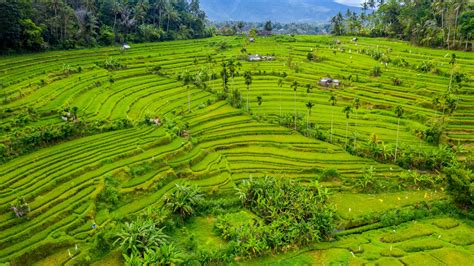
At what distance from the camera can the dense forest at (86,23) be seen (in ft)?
183

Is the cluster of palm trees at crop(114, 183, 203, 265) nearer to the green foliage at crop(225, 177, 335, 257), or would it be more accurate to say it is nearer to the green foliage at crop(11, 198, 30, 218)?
the green foliage at crop(225, 177, 335, 257)

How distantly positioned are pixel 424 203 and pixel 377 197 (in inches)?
144

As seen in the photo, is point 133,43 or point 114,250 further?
point 133,43

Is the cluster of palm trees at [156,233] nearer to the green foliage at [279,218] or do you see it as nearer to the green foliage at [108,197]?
the green foliage at [279,218]

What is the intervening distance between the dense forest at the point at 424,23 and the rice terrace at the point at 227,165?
1140cm

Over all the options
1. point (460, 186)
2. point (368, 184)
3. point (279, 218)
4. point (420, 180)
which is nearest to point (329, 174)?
point (368, 184)

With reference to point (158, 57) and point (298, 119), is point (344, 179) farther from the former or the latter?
point (158, 57)

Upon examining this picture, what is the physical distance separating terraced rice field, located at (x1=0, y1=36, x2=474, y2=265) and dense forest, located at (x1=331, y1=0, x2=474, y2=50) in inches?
223

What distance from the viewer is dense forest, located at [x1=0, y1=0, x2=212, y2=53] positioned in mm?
55688

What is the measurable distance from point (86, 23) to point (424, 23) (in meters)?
68.3

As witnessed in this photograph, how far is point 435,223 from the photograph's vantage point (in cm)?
3000

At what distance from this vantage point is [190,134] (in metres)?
41.6

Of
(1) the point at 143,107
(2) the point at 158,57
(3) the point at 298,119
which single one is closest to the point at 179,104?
(1) the point at 143,107

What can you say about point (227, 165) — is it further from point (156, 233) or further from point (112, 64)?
point (112, 64)
